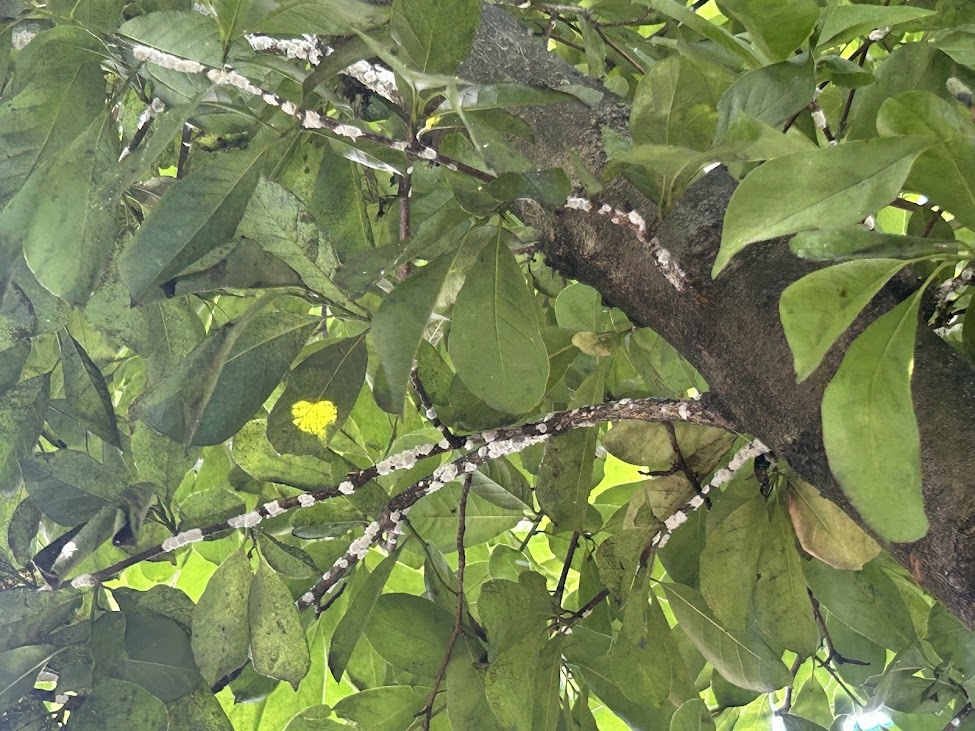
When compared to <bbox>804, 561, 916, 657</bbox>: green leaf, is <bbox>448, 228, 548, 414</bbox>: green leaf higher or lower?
higher

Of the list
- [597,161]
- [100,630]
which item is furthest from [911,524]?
[100,630]

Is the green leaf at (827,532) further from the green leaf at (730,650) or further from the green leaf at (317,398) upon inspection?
the green leaf at (317,398)

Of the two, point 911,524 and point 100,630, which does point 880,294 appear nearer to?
point 911,524

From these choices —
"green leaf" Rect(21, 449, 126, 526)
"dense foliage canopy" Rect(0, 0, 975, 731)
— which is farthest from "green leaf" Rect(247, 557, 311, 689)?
"green leaf" Rect(21, 449, 126, 526)

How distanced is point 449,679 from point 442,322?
0.30m

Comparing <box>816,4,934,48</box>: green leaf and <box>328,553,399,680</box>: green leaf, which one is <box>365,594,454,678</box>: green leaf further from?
<box>816,4,934,48</box>: green leaf

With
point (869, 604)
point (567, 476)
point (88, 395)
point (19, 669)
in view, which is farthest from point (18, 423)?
point (869, 604)

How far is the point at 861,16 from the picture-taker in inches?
14.4

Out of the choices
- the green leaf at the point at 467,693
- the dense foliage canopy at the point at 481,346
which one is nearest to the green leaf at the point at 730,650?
the dense foliage canopy at the point at 481,346

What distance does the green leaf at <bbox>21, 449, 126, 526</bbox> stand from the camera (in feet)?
1.79

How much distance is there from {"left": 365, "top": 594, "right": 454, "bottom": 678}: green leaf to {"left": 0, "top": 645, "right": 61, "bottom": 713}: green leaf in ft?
0.63

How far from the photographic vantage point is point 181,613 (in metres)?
0.56

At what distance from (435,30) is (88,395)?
0.34 m

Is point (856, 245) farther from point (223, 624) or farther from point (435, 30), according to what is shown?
point (223, 624)
